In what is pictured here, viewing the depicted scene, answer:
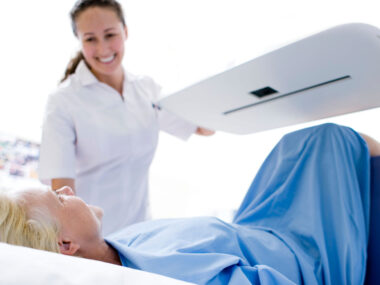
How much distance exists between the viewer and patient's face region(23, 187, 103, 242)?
41.6 inches

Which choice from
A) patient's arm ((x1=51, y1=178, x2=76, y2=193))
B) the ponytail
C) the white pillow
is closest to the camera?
the white pillow

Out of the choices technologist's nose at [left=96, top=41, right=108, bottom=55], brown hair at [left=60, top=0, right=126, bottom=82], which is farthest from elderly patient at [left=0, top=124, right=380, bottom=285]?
brown hair at [left=60, top=0, right=126, bottom=82]

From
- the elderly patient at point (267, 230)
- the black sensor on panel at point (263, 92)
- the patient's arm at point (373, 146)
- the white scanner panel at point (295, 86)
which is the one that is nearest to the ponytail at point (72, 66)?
the white scanner panel at point (295, 86)

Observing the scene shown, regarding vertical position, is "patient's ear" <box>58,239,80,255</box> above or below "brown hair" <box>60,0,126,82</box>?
below

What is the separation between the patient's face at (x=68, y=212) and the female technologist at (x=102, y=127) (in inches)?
16.9

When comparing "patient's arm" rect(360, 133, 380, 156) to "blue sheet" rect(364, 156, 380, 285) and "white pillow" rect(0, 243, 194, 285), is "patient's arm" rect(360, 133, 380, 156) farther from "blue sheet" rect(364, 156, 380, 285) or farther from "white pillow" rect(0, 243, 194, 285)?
"white pillow" rect(0, 243, 194, 285)

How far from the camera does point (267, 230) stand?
124 cm

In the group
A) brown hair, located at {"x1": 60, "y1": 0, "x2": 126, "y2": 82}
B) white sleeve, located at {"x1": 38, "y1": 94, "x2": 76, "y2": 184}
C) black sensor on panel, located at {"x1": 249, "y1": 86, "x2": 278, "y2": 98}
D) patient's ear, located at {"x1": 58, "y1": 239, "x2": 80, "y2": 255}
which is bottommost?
patient's ear, located at {"x1": 58, "y1": 239, "x2": 80, "y2": 255}

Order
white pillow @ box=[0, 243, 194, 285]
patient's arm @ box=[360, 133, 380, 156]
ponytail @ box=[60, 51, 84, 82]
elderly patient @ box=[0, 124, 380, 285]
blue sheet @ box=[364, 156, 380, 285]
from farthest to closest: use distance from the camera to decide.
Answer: ponytail @ box=[60, 51, 84, 82] < patient's arm @ box=[360, 133, 380, 156] < blue sheet @ box=[364, 156, 380, 285] < elderly patient @ box=[0, 124, 380, 285] < white pillow @ box=[0, 243, 194, 285]

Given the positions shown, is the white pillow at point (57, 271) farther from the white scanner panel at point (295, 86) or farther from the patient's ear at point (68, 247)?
the white scanner panel at point (295, 86)

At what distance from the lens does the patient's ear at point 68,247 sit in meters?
1.04

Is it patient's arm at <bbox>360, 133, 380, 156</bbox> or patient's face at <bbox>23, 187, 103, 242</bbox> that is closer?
patient's face at <bbox>23, 187, 103, 242</bbox>

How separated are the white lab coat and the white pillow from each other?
36.5 inches

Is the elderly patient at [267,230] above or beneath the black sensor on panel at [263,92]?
beneath
